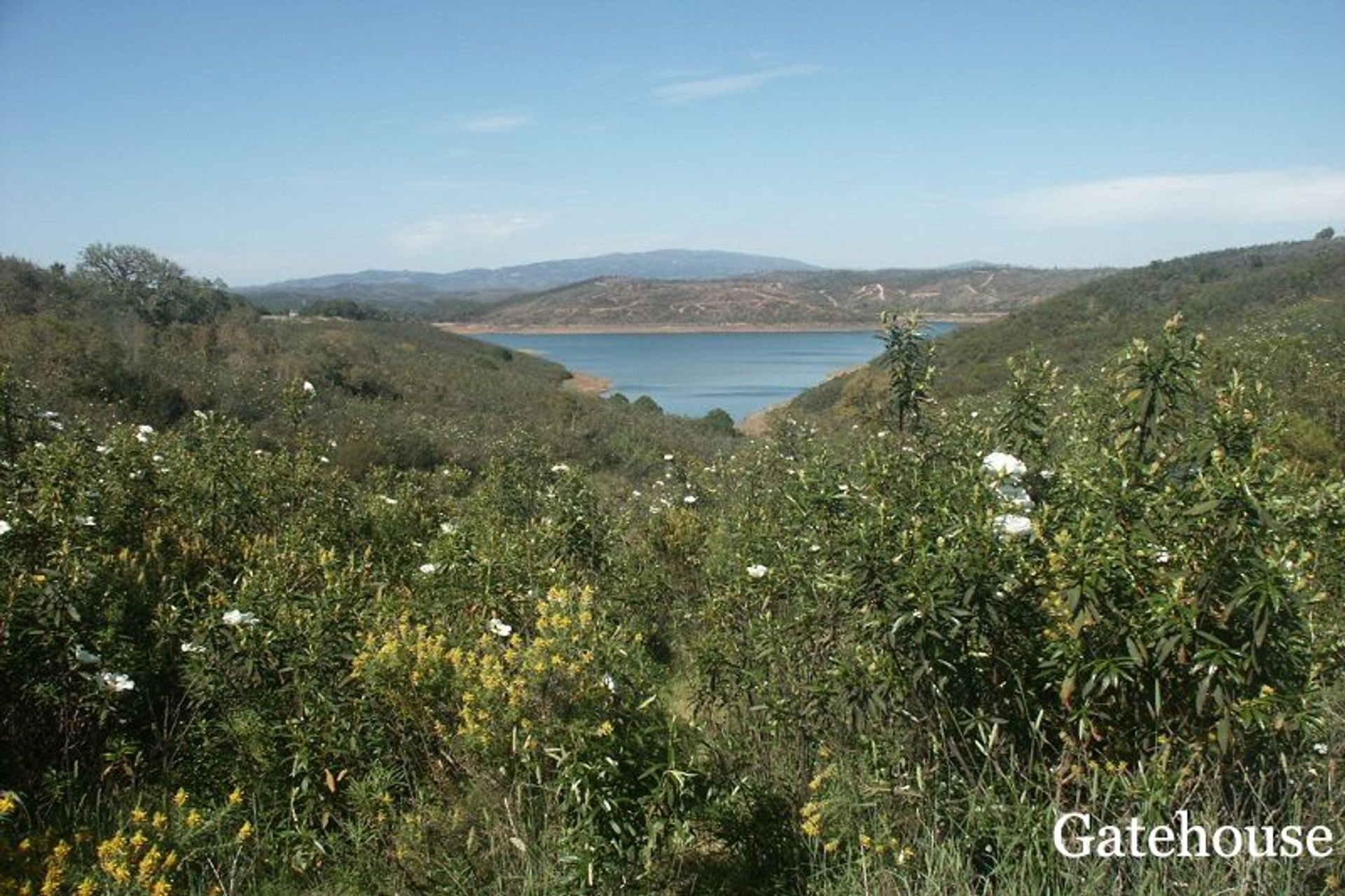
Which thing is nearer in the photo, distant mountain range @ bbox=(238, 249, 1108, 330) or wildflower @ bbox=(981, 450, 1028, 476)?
wildflower @ bbox=(981, 450, 1028, 476)

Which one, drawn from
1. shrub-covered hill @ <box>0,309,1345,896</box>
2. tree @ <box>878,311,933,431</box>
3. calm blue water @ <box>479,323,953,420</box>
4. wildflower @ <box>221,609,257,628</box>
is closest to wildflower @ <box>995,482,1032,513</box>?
shrub-covered hill @ <box>0,309,1345,896</box>

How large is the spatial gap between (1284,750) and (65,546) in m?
4.53

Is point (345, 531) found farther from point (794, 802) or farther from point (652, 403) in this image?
point (652, 403)

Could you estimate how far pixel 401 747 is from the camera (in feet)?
9.87

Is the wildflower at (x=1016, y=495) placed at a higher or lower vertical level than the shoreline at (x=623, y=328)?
lower

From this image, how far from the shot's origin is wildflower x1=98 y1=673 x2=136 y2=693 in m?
3.13

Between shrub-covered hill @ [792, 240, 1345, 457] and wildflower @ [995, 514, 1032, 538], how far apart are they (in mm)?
12033

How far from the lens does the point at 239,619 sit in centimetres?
321

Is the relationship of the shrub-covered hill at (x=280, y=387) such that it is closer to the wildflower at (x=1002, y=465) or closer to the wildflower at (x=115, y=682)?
the wildflower at (x=115, y=682)

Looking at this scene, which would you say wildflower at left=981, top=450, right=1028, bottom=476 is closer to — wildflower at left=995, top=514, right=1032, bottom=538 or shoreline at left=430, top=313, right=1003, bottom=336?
wildflower at left=995, top=514, right=1032, bottom=538

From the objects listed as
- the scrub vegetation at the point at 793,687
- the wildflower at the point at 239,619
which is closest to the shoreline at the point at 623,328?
the scrub vegetation at the point at 793,687

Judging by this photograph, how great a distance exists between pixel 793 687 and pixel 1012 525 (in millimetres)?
1149

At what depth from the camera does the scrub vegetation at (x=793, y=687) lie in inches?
97.4

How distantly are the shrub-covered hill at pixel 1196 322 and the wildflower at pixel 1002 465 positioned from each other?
11.6 m
